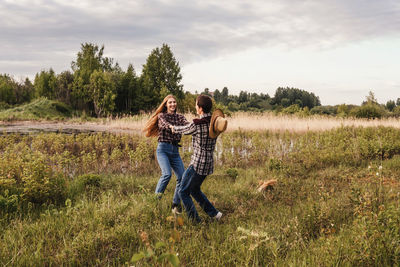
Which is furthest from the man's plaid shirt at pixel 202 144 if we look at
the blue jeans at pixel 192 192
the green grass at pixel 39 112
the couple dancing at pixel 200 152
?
the green grass at pixel 39 112

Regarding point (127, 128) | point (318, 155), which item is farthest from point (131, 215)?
point (127, 128)

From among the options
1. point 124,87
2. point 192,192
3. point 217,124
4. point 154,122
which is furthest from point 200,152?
point 124,87

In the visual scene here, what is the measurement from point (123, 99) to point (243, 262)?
111ft

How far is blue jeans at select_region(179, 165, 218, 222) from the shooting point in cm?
372

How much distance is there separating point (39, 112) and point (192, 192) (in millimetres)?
28629

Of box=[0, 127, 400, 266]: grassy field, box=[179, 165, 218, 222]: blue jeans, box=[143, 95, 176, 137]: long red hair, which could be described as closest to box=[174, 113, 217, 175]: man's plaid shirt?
box=[179, 165, 218, 222]: blue jeans

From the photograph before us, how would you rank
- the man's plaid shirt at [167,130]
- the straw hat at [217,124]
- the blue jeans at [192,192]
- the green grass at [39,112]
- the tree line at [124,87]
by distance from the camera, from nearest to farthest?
1. the straw hat at [217,124]
2. the blue jeans at [192,192]
3. the man's plaid shirt at [167,130]
4. the green grass at [39,112]
5. the tree line at [124,87]

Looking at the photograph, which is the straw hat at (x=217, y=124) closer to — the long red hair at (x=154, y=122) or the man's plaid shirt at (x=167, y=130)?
the man's plaid shirt at (x=167, y=130)

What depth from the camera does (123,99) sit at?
114 ft

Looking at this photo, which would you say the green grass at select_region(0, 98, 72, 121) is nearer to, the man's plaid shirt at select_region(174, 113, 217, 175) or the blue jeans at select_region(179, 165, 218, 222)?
the blue jeans at select_region(179, 165, 218, 222)

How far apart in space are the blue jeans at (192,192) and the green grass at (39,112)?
25.1 meters

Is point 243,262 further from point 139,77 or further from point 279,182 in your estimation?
point 139,77

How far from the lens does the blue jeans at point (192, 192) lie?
3717 mm

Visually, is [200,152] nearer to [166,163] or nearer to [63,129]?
[166,163]
